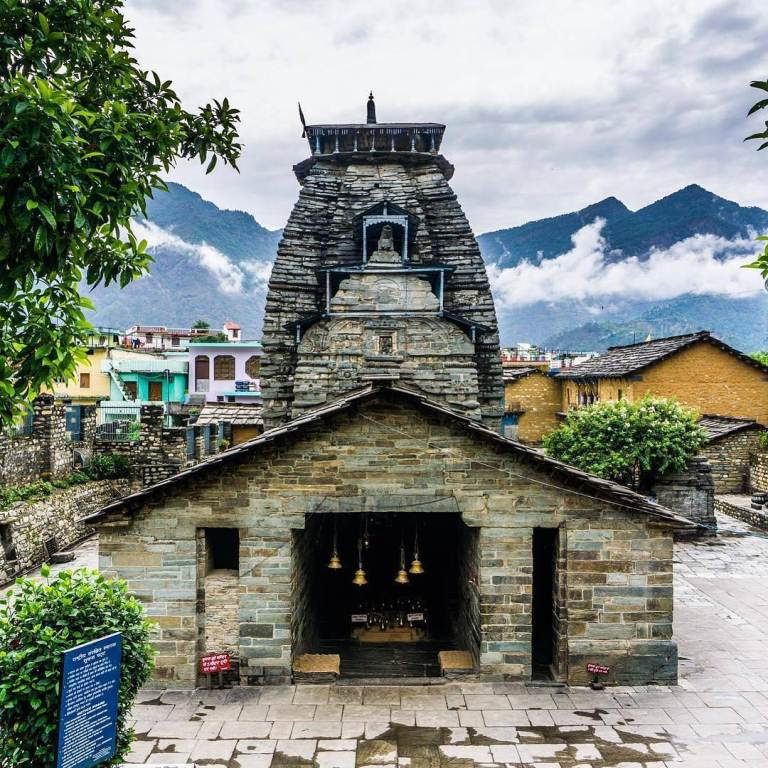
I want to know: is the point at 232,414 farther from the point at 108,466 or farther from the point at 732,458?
the point at 732,458

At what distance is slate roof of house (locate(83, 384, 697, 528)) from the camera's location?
35.3 ft

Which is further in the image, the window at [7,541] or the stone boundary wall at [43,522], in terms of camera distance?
the stone boundary wall at [43,522]

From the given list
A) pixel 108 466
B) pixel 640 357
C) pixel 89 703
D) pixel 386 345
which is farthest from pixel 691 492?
pixel 108 466

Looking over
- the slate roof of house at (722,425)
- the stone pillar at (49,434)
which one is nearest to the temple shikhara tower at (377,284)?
the stone pillar at (49,434)

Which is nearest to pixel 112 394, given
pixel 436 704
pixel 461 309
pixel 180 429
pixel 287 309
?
pixel 180 429

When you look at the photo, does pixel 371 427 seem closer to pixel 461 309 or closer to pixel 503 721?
pixel 503 721

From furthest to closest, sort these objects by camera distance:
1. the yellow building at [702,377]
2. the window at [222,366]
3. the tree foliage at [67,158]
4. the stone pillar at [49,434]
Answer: the window at [222,366]
the yellow building at [702,377]
the stone pillar at [49,434]
the tree foliage at [67,158]

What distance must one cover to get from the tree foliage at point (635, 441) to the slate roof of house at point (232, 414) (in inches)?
583

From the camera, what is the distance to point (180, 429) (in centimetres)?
2484

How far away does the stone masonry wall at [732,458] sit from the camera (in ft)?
96.3

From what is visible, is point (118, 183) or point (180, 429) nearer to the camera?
point (118, 183)

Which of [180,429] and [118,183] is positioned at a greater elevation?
[118,183]

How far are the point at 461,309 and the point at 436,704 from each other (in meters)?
13.7

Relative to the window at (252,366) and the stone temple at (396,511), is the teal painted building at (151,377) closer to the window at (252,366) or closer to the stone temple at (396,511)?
the window at (252,366)
